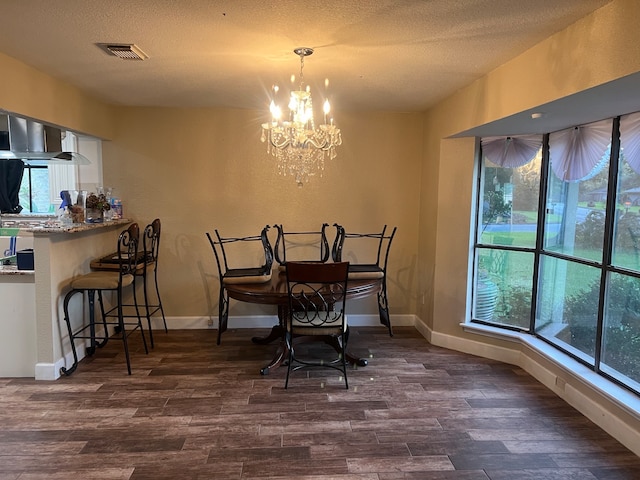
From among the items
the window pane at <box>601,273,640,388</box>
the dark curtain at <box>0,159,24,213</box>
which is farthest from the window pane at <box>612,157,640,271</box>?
the dark curtain at <box>0,159,24,213</box>

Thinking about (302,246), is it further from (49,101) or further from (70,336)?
(49,101)

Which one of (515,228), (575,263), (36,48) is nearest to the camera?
(36,48)

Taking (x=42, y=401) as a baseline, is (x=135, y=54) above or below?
above

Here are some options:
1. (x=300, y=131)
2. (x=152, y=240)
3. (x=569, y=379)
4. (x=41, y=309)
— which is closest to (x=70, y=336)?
(x=41, y=309)

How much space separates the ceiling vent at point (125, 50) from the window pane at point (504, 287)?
3.22 m

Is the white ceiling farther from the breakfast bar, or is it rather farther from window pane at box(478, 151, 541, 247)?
the breakfast bar

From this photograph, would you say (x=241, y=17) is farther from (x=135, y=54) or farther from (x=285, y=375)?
(x=285, y=375)

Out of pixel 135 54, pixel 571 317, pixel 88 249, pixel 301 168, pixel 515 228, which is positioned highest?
pixel 135 54

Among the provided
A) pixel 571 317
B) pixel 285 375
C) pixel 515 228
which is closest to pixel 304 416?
pixel 285 375

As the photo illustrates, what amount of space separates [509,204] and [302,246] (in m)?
2.10

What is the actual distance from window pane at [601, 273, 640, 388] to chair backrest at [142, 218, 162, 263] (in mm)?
3739

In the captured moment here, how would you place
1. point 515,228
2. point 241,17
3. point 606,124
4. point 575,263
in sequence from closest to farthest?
point 241,17 < point 606,124 < point 575,263 < point 515,228

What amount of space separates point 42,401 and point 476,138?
13.2 ft

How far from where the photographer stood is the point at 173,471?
2170mm
